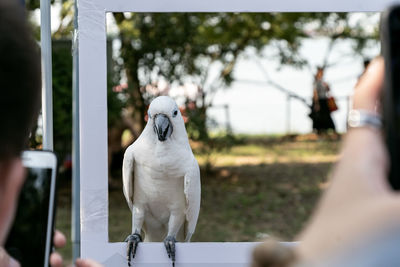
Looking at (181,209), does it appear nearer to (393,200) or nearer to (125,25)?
(393,200)

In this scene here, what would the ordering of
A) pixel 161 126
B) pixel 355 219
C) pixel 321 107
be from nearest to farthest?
1. pixel 355 219
2. pixel 161 126
3. pixel 321 107

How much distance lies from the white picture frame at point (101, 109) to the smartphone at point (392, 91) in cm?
127

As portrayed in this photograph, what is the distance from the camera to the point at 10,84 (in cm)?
39

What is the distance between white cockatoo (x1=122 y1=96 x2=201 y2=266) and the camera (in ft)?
7.09

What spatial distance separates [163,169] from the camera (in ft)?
7.27

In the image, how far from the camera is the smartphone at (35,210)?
853mm

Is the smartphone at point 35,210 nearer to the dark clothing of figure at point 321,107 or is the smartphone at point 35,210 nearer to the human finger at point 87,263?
the human finger at point 87,263

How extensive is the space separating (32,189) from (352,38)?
6.00 metres

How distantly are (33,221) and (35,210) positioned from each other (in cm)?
2

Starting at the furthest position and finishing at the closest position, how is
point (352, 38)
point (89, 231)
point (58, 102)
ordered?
point (352, 38) → point (58, 102) → point (89, 231)

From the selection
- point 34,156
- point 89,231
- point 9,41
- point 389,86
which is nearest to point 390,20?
point 389,86

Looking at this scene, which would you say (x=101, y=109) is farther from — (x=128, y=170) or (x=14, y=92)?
(x=14, y=92)

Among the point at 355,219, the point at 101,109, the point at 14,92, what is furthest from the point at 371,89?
the point at 101,109

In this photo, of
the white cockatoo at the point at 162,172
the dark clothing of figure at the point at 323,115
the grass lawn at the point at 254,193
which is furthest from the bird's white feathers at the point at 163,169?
the dark clothing of figure at the point at 323,115
